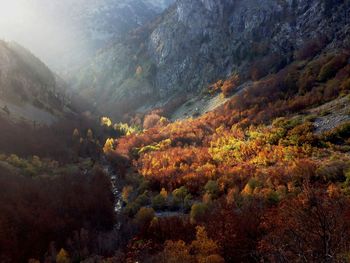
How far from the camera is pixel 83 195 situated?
9094 centimetres

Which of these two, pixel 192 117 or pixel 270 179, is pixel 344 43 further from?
pixel 270 179

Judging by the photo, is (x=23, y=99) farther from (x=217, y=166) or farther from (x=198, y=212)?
(x=198, y=212)

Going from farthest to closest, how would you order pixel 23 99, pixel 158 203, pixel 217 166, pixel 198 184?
pixel 23 99
pixel 217 166
pixel 198 184
pixel 158 203

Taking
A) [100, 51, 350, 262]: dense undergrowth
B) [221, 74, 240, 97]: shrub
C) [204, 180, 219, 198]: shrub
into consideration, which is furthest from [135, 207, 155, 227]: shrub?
[221, 74, 240, 97]: shrub

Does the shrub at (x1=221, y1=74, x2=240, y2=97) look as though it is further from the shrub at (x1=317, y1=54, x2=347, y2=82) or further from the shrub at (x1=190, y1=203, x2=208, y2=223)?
the shrub at (x1=190, y1=203, x2=208, y2=223)

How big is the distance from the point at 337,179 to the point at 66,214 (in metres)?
49.9

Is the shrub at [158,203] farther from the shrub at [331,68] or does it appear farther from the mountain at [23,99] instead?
the mountain at [23,99]

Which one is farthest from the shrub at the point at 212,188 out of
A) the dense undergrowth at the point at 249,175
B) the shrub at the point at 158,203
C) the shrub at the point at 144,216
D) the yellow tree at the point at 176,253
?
the yellow tree at the point at 176,253

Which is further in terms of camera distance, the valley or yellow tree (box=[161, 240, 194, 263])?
the valley

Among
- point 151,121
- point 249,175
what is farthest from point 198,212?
point 151,121

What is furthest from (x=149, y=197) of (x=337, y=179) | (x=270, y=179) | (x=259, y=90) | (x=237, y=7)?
(x=237, y=7)

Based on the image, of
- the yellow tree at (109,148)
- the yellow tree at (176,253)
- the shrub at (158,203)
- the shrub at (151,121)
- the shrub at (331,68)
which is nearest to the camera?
the yellow tree at (176,253)

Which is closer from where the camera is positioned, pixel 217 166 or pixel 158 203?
pixel 158 203

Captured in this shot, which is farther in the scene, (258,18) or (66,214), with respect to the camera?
(258,18)
